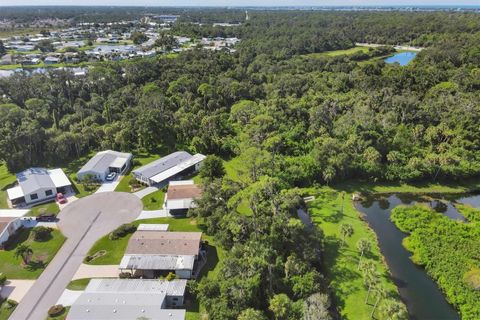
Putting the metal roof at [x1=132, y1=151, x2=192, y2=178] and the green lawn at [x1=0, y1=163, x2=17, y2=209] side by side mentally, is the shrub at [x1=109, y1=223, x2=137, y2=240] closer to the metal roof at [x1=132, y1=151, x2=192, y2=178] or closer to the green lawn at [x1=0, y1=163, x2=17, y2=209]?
the metal roof at [x1=132, y1=151, x2=192, y2=178]

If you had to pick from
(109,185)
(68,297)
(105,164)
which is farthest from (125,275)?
(105,164)

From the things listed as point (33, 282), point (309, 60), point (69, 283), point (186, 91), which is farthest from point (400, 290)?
point (309, 60)

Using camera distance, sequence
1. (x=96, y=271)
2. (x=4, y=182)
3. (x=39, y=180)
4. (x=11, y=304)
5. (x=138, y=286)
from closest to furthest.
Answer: (x=11, y=304) → (x=138, y=286) → (x=96, y=271) → (x=39, y=180) → (x=4, y=182)

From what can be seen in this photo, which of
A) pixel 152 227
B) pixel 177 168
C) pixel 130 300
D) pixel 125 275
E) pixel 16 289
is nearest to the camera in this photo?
pixel 130 300

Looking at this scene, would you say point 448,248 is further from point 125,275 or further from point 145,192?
point 145,192

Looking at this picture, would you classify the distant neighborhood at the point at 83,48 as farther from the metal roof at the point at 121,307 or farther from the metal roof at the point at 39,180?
the metal roof at the point at 121,307

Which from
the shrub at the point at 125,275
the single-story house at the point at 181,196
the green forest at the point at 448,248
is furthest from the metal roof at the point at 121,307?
the green forest at the point at 448,248

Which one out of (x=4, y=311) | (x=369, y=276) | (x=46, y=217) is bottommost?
(x=4, y=311)
